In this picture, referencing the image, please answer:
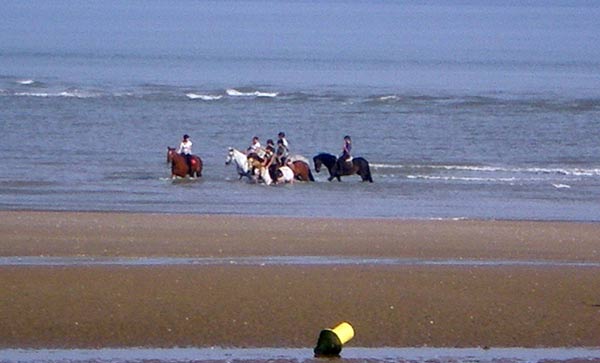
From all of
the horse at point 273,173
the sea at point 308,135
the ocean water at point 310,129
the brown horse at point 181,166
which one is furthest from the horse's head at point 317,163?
the brown horse at point 181,166

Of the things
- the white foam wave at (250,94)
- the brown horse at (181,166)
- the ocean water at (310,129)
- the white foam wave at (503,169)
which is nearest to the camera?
the ocean water at (310,129)

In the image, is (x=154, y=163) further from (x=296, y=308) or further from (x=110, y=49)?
(x=110, y=49)

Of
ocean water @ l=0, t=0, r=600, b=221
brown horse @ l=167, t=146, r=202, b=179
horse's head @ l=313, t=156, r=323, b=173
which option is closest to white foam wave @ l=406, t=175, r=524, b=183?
ocean water @ l=0, t=0, r=600, b=221

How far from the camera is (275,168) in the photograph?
987 inches

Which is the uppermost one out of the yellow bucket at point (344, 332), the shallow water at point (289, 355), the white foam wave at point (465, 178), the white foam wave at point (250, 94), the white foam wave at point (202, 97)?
the white foam wave at point (250, 94)

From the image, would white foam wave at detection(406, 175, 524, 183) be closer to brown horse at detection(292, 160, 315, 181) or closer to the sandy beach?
brown horse at detection(292, 160, 315, 181)

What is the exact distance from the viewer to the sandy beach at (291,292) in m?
10.2

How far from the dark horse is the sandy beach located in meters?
9.67

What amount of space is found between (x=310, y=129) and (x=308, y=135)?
5.49 feet

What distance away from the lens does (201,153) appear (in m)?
32.1

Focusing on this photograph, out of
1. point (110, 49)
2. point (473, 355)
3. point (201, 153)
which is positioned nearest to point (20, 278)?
point (473, 355)

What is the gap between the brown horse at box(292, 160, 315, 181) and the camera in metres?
25.6

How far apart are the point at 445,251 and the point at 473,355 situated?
17.4 feet

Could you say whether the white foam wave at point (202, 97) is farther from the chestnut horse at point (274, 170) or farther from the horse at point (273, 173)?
the horse at point (273, 173)
